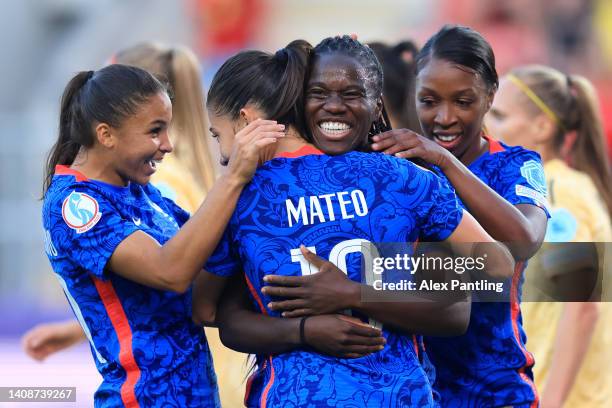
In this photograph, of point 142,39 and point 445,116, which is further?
point 142,39

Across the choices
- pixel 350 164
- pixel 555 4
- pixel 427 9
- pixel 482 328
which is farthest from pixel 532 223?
pixel 427 9

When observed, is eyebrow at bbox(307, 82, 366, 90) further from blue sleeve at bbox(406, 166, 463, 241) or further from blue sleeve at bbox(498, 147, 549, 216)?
blue sleeve at bbox(498, 147, 549, 216)

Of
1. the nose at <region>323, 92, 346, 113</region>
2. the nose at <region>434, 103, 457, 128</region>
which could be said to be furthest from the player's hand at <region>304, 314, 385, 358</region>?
the nose at <region>434, 103, 457, 128</region>

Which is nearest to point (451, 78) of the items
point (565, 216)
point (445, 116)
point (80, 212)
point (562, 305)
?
point (445, 116)

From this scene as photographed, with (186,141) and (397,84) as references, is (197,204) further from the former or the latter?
(397,84)

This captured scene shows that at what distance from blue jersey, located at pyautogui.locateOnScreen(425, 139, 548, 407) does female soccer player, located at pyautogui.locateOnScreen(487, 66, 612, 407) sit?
145 centimetres

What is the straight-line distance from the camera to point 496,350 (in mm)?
3365

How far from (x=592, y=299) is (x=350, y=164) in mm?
2568

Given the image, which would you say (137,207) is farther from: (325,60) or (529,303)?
(529,303)

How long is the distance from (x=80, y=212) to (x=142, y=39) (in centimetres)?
1312

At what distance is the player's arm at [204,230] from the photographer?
2797 mm

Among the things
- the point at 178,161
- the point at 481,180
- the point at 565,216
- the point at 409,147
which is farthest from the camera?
the point at 565,216

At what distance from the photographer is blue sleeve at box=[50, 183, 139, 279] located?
9.62ft

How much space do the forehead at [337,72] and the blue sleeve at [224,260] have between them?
1.61 feet
